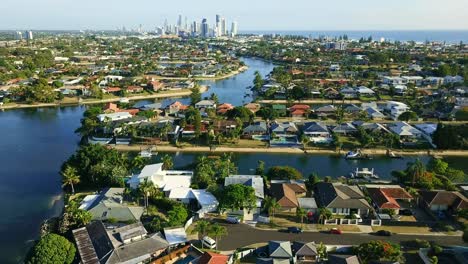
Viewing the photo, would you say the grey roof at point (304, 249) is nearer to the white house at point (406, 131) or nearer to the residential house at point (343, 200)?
the residential house at point (343, 200)

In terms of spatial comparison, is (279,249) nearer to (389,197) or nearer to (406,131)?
(389,197)

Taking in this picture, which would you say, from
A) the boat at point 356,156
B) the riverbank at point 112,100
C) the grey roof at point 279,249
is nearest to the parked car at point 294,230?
the grey roof at point 279,249

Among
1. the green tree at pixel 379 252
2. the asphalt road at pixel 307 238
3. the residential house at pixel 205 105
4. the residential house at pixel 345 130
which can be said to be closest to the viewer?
the green tree at pixel 379 252

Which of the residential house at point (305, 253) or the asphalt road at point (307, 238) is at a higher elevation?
the residential house at point (305, 253)

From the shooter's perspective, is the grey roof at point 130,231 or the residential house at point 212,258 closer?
the residential house at point 212,258

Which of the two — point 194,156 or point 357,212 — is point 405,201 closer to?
point 357,212

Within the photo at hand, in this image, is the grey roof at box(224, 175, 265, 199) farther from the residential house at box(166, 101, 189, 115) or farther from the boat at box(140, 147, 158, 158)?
the residential house at box(166, 101, 189, 115)
